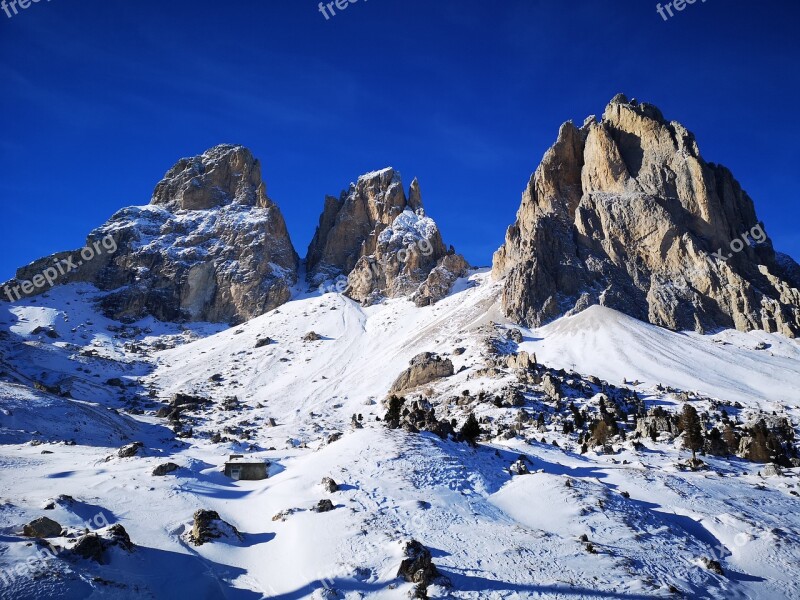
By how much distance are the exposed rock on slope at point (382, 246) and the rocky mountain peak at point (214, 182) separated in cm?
2543

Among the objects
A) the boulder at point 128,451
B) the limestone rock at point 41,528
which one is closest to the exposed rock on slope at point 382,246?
the boulder at point 128,451

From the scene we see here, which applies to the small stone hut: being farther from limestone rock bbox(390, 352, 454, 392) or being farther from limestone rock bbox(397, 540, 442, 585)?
limestone rock bbox(390, 352, 454, 392)

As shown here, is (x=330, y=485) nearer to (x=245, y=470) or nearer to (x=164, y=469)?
(x=245, y=470)

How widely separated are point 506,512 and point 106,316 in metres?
145

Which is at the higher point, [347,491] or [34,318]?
[34,318]

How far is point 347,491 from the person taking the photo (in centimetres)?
2433

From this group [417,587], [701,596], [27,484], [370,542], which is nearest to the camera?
[417,587]

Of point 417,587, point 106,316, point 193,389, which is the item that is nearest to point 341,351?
point 193,389

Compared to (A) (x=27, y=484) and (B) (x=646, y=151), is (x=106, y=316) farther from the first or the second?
(B) (x=646, y=151)

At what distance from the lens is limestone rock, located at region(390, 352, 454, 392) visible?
86.0 meters

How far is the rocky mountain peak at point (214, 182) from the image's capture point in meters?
174

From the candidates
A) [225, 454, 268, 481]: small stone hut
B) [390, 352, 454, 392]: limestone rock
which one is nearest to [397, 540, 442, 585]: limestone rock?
[225, 454, 268, 481]: small stone hut

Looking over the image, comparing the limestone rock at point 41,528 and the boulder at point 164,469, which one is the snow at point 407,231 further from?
the limestone rock at point 41,528

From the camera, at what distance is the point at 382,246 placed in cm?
15462
